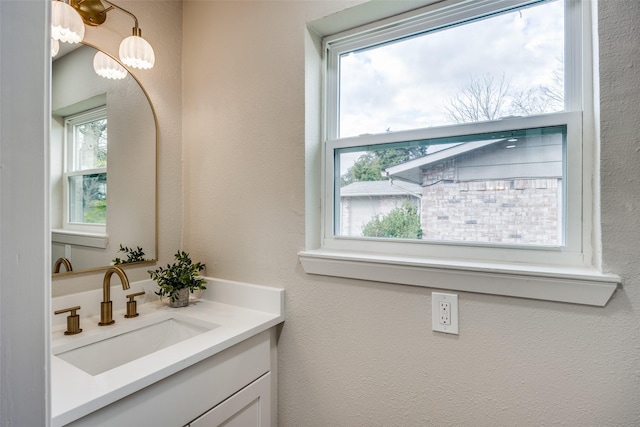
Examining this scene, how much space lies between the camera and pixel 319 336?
3.96 feet

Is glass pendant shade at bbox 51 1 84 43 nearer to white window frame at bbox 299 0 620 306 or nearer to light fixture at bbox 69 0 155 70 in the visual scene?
light fixture at bbox 69 0 155 70

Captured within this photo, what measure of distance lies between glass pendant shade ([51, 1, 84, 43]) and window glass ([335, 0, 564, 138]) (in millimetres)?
920

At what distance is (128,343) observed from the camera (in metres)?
1.18

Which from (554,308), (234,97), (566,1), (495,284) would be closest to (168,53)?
(234,97)

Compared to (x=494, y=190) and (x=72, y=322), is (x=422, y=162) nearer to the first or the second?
(x=494, y=190)

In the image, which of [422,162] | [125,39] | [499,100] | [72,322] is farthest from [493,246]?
[125,39]

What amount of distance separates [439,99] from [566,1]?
1.37 ft

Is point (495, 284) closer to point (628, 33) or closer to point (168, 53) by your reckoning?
point (628, 33)

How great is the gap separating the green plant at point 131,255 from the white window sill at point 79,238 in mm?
74

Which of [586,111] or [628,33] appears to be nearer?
[628,33]

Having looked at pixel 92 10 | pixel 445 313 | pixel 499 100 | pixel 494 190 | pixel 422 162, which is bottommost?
pixel 445 313

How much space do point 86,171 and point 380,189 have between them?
111cm

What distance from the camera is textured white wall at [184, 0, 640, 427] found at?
80 centimetres

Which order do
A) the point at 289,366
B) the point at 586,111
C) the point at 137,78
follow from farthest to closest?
the point at 137,78 → the point at 289,366 → the point at 586,111
